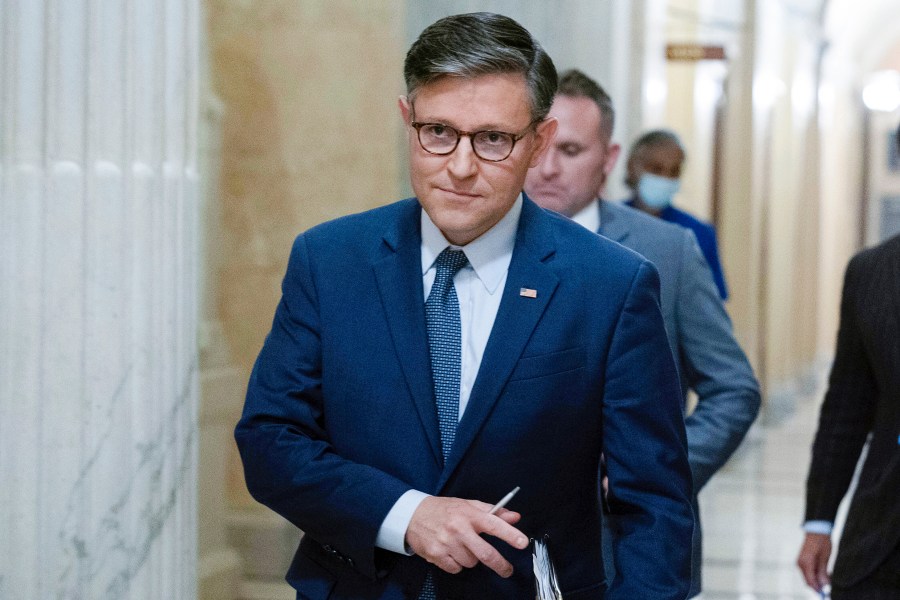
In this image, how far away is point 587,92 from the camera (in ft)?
13.0

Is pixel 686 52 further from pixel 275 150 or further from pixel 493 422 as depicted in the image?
pixel 493 422

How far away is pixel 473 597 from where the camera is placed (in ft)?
7.55

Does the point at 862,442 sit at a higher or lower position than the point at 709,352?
lower

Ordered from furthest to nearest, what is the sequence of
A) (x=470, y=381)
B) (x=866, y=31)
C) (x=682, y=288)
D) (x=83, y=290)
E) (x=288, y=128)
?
(x=866, y=31) < (x=288, y=128) < (x=682, y=288) < (x=83, y=290) < (x=470, y=381)

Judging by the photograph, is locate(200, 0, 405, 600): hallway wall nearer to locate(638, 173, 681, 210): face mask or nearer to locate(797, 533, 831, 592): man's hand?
locate(638, 173, 681, 210): face mask

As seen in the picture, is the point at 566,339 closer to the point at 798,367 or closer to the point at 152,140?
the point at 152,140

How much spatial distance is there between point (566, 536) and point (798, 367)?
17153 mm

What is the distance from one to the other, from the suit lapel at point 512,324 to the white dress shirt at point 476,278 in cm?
4

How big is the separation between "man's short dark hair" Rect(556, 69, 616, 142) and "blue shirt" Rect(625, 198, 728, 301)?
289 centimetres

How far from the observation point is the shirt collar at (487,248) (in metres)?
2.37

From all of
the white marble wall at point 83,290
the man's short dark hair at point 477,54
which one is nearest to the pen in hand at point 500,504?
the man's short dark hair at point 477,54

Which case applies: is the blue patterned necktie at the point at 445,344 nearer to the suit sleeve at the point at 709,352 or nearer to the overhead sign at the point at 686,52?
the suit sleeve at the point at 709,352

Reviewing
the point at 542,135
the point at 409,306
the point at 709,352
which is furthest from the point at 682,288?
the point at 409,306

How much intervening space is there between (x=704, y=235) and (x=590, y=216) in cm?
342
